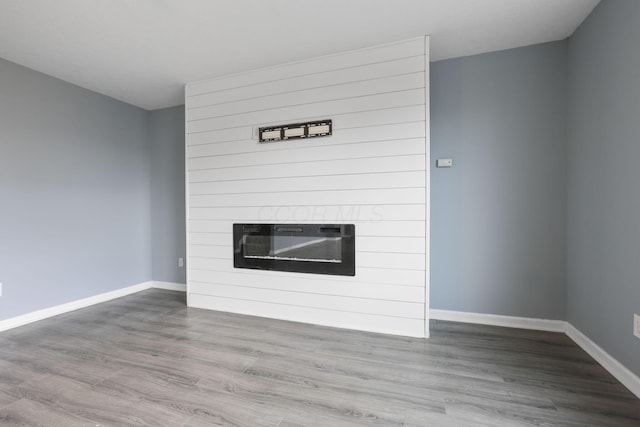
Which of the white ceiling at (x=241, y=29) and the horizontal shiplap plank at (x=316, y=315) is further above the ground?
the white ceiling at (x=241, y=29)

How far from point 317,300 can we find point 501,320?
5.73 ft

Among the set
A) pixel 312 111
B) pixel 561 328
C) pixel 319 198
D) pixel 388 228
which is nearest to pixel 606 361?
pixel 561 328

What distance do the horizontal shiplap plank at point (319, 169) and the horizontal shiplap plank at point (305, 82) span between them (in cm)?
69

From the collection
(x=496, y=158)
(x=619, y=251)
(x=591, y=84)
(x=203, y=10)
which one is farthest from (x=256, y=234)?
(x=591, y=84)

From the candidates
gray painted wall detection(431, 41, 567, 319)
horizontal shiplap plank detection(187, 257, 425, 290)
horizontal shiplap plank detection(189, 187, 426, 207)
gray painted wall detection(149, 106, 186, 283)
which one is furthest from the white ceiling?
horizontal shiplap plank detection(187, 257, 425, 290)

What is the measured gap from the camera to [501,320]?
2.62 m

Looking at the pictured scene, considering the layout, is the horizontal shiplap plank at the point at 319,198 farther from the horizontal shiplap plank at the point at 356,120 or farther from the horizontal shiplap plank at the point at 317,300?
the horizontal shiplap plank at the point at 317,300

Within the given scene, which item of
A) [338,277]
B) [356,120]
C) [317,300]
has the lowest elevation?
[317,300]

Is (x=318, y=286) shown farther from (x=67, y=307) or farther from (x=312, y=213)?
(x=67, y=307)

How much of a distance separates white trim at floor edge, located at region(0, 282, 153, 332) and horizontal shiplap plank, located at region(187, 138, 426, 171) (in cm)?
201

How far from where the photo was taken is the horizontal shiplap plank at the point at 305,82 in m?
2.43

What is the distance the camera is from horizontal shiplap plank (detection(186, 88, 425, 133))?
2.43m

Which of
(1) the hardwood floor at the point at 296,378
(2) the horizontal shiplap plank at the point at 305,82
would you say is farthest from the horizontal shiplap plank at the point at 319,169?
(1) the hardwood floor at the point at 296,378

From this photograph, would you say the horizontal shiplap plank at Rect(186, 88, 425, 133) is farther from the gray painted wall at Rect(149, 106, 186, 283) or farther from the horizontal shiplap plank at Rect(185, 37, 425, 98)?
the gray painted wall at Rect(149, 106, 186, 283)
